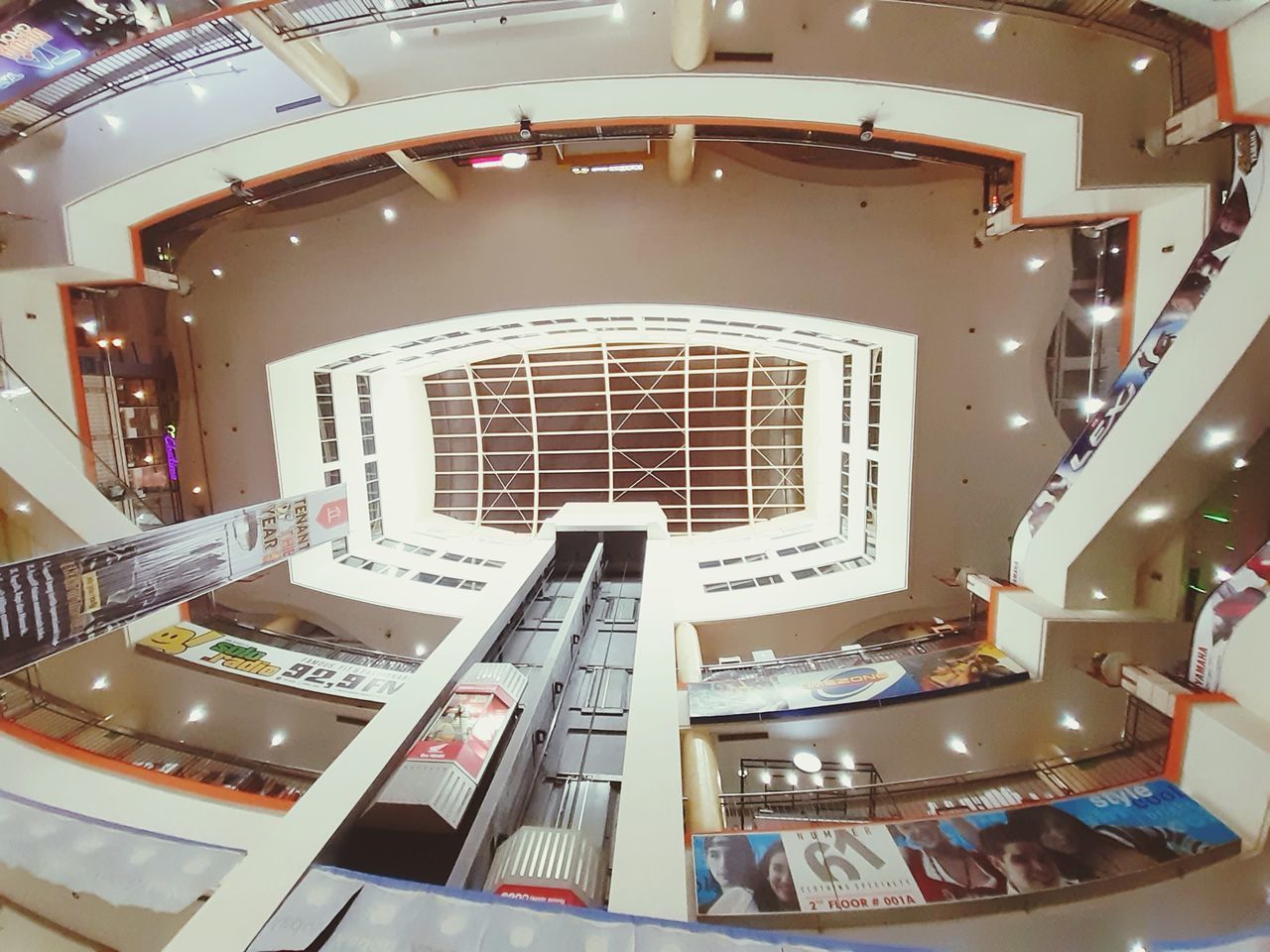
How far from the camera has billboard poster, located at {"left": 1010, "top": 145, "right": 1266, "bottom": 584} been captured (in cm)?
601

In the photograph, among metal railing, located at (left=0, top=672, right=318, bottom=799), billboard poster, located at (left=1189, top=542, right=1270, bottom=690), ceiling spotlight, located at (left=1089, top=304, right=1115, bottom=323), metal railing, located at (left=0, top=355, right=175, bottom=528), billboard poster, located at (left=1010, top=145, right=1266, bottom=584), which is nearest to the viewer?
billboard poster, located at (left=1189, top=542, right=1270, bottom=690)

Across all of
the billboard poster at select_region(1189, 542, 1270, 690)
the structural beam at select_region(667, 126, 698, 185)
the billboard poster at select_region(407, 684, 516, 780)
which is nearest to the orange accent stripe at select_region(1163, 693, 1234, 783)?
the billboard poster at select_region(1189, 542, 1270, 690)

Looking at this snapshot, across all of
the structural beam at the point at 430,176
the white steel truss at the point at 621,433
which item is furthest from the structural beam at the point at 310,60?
the white steel truss at the point at 621,433

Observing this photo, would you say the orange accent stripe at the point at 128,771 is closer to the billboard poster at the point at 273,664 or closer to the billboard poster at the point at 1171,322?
the billboard poster at the point at 273,664

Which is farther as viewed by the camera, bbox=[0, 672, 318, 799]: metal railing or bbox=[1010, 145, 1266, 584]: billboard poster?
bbox=[0, 672, 318, 799]: metal railing

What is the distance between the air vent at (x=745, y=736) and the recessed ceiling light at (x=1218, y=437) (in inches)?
265

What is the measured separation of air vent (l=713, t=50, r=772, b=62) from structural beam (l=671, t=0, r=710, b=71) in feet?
0.56

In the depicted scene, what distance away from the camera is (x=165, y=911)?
316cm

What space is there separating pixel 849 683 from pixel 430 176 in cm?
1043

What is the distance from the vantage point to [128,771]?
729cm

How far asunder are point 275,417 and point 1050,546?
14326 mm

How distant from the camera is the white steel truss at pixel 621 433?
1498 centimetres

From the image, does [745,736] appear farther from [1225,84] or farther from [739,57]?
[1225,84]

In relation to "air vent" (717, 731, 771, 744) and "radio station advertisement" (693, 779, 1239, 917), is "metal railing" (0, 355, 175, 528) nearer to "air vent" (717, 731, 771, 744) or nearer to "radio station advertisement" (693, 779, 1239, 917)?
"air vent" (717, 731, 771, 744)
